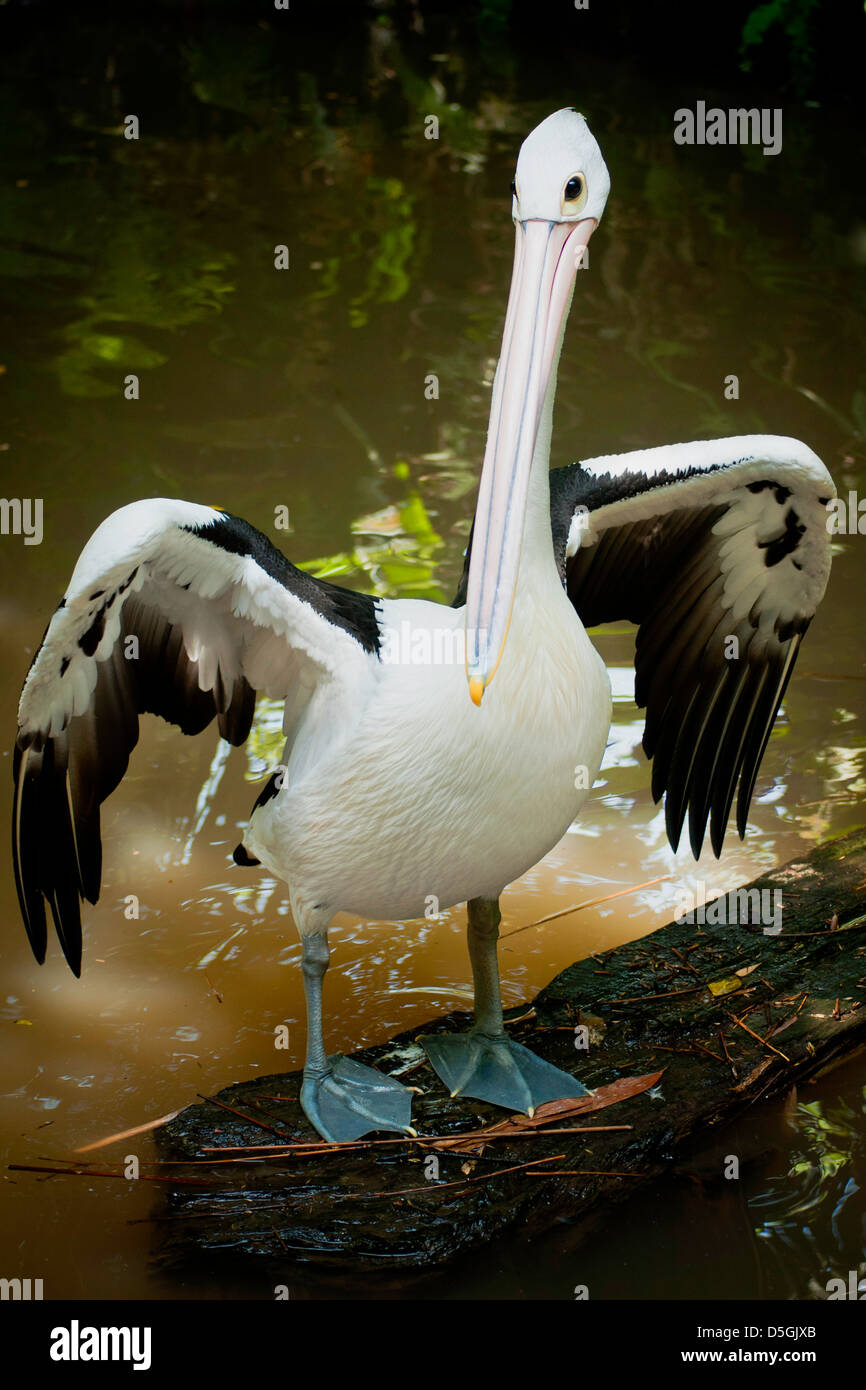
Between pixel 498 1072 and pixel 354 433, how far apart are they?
4276 millimetres

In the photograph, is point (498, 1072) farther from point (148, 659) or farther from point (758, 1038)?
point (148, 659)

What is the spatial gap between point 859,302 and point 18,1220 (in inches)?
288

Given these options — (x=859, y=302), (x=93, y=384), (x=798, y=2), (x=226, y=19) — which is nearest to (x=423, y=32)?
(x=226, y=19)

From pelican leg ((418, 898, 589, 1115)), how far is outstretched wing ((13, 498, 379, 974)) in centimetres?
69

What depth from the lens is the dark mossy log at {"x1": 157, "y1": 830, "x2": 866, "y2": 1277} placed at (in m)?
2.77

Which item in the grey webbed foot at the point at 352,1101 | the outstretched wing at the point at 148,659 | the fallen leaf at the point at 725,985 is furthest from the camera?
the fallen leaf at the point at 725,985

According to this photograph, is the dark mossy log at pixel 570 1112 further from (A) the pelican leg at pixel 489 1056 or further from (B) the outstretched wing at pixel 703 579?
(B) the outstretched wing at pixel 703 579

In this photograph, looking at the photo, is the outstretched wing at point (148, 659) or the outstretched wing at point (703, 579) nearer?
the outstretched wing at point (148, 659)

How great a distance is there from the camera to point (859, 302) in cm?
833

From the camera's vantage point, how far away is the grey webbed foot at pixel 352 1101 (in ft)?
9.67

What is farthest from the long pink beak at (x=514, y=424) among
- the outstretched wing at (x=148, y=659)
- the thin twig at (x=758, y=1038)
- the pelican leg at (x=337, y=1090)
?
the thin twig at (x=758, y=1038)

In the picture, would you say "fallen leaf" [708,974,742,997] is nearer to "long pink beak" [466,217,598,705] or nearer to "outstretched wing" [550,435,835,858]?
"outstretched wing" [550,435,835,858]

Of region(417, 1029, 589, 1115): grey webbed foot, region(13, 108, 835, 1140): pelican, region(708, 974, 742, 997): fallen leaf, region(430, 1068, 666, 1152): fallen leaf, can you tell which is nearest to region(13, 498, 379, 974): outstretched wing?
region(13, 108, 835, 1140): pelican

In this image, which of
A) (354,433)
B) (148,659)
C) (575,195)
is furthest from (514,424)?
(354,433)
